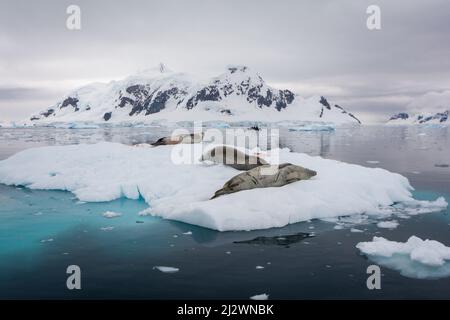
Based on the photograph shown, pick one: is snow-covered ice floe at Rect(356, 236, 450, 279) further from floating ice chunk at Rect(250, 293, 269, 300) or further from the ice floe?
the ice floe

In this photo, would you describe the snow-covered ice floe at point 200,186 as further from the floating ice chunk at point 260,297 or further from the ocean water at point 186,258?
the floating ice chunk at point 260,297

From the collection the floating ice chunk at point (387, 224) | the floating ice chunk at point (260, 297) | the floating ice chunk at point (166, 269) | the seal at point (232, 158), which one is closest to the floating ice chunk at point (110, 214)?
the floating ice chunk at point (166, 269)

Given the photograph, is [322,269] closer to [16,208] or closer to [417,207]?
[417,207]

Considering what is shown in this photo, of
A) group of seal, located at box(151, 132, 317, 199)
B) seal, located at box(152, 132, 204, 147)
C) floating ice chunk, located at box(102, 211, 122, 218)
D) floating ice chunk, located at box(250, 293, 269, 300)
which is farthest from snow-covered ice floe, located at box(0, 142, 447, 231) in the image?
floating ice chunk, located at box(250, 293, 269, 300)

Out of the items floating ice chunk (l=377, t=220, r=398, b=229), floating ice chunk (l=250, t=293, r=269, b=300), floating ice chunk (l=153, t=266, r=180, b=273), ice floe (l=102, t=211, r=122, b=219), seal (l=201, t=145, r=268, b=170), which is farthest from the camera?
seal (l=201, t=145, r=268, b=170)

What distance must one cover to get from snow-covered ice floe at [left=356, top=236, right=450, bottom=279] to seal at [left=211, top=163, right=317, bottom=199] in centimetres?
398

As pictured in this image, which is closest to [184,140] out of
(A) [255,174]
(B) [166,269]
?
(A) [255,174]

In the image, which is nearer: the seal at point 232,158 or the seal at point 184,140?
the seal at point 232,158

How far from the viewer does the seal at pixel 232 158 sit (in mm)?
14352

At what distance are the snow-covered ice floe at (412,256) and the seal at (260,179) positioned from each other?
398cm

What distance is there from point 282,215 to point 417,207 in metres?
4.52

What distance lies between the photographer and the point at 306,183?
40.4ft

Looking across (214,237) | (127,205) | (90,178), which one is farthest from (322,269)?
(90,178)

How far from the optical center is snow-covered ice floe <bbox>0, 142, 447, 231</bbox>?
10.5 m
